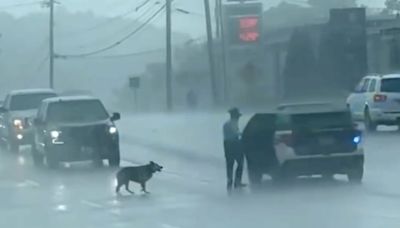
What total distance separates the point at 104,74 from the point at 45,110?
62437 millimetres

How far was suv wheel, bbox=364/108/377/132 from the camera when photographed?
40781mm

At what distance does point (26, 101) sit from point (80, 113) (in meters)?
9.78

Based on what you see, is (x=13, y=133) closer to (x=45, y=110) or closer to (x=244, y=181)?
(x=45, y=110)

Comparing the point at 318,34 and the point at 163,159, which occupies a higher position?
the point at 318,34

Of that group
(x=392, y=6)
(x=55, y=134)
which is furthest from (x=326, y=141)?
(x=392, y=6)

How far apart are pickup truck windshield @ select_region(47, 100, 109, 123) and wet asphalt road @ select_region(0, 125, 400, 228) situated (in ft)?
5.06

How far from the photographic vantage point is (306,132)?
23.4 metres

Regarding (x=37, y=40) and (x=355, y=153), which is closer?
(x=355, y=153)

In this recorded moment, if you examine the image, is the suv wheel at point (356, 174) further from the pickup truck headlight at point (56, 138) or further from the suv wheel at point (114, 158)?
the pickup truck headlight at point (56, 138)

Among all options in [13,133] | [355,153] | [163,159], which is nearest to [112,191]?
[355,153]

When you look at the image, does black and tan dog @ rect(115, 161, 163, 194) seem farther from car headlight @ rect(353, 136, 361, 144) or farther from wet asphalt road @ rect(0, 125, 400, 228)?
car headlight @ rect(353, 136, 361, 144)

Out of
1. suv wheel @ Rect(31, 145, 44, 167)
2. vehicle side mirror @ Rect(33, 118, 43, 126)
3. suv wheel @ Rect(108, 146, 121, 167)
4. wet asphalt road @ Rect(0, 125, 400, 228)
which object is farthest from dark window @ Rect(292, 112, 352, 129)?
suv wheel @ Rect(31, 145, 44, 167)

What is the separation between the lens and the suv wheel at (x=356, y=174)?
23.7 m

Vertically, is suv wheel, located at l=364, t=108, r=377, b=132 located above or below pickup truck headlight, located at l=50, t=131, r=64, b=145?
below
